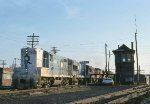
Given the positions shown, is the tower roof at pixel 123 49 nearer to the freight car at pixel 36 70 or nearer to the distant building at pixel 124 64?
the distant building at pixel 124 64

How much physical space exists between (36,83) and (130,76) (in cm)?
4551

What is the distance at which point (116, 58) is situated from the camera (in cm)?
8181

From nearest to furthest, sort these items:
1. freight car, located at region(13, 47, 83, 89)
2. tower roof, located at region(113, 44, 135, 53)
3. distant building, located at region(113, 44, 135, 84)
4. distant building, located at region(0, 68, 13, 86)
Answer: freight car, located at region(13, 47, 83, 89)
distant building, located at region(0, 68, 13, 86)
distant building, located at region(113, 44, 135, 84)
tower roof, located at region(113, 44, 135, 53)

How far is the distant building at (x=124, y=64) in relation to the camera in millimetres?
75312

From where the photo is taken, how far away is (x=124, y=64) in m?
77.7

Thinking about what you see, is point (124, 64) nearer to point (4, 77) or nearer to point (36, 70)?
point (4, 77)

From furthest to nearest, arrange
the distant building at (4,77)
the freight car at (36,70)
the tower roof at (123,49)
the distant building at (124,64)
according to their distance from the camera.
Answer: the tower roof at (123,49) → the distant building at (124,64) → the distant building at (4,77) → the freight car at (36,70)

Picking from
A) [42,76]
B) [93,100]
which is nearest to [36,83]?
[42,76]

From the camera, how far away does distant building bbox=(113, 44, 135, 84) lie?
7531 centimetres

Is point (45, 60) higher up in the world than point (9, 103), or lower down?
higher up

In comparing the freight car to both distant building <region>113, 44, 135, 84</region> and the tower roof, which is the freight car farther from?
the tower roof

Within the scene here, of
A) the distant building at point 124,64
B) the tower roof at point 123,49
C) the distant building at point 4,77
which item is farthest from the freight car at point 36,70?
the tower roof at point 123,49

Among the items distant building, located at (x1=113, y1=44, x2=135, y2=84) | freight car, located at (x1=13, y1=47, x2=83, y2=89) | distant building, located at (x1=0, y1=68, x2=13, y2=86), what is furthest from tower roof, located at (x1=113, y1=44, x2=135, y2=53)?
freight car, located at (x1=13, y1=47, x2=83, y2=89)

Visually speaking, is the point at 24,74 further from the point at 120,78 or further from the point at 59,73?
the point at 120,78
